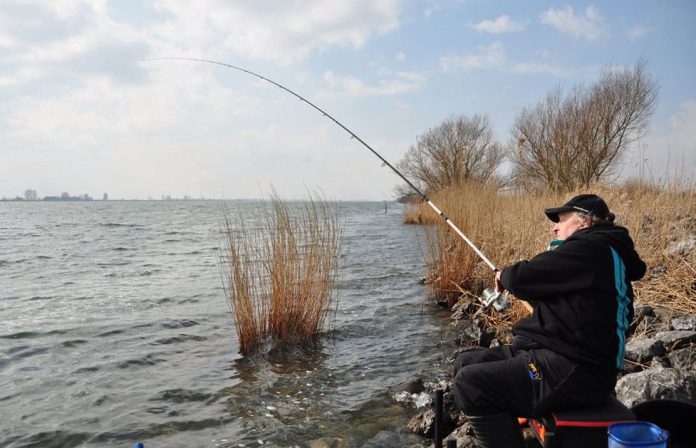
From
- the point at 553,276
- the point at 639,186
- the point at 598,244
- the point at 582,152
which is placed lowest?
the point at 553,276

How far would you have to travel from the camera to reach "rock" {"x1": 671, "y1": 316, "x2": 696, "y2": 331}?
15.6 feet

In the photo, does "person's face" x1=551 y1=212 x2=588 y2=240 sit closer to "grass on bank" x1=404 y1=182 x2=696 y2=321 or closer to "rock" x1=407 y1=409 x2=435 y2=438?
"rock" x1=407 y1=409 x2=435 y2=438

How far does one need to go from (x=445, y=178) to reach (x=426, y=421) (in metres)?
11.4

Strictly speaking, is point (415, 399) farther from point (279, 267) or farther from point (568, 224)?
point (568, 224)

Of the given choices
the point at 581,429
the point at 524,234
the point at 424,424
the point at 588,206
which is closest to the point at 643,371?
the point at 581,429

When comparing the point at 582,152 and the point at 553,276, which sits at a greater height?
the point at 582,152

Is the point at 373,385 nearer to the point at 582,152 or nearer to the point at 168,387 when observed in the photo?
the point at 168,387

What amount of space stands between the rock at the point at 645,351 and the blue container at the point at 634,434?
2422 mm

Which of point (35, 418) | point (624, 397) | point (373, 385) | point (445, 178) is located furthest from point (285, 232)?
point (445, 178)

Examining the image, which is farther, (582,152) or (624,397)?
(582,152)

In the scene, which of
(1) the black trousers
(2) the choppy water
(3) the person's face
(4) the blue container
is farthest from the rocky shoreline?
(3) the person's face

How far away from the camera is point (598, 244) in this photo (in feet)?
8.45

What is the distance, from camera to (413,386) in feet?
17.3

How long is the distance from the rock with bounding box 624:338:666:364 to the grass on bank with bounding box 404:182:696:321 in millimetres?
1720
